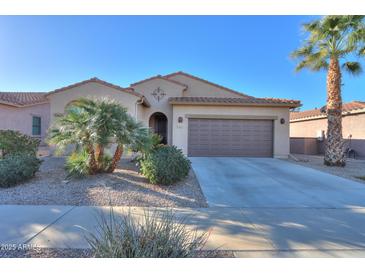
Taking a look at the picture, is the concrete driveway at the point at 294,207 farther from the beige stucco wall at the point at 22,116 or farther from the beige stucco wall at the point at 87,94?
the beige stucco wall at the point at 22,116

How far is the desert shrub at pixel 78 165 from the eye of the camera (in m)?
6.50

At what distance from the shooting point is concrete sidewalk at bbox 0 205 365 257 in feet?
10.4

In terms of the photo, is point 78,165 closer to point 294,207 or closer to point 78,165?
point 78,165

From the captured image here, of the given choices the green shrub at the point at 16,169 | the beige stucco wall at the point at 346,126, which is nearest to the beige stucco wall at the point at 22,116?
the green shrub at the point at 16,169

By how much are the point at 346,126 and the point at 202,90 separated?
37.6ft

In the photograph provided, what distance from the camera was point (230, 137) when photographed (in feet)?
41.7

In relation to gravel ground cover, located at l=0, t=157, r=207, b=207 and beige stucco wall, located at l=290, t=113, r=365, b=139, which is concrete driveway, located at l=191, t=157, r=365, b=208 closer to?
gravel ground cover, located at l=0, t=157, r=207, b=207

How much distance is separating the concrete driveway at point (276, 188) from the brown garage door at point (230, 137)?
3.63 meters

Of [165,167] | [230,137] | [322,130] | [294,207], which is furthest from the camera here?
[322,130]

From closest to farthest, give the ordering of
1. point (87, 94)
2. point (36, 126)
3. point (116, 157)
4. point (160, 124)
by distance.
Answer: point (116, 157) → point (87, 94) → point (160, 124) → point (36, 126)

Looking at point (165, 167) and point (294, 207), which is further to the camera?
point (165, 167)

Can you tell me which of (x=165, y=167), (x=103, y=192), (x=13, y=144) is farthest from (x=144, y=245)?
(x=13, y=144)
